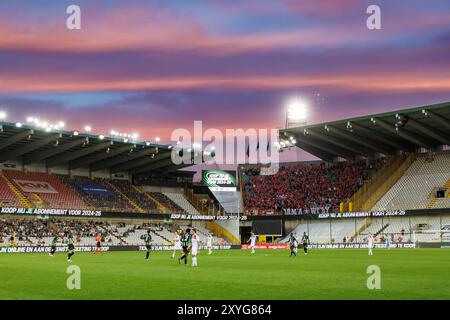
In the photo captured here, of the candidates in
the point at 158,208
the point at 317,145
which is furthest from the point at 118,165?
the point at 317,145

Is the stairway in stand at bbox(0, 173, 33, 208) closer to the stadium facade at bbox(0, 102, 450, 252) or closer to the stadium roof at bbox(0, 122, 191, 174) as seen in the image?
the stadium facade at bbox(0, 102, 450, 252)

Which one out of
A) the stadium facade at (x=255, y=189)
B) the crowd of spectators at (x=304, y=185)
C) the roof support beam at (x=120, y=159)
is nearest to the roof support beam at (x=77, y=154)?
the stadium facade at (x=255, y=189)

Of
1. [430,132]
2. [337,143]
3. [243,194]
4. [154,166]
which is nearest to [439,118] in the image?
[430,132]

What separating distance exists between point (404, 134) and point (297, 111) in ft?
75.8

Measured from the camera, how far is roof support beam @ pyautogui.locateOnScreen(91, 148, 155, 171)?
82500 mm

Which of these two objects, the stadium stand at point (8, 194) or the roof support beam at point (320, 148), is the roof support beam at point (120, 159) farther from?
the roof support beam at point (320, 148)

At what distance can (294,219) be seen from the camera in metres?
86.8

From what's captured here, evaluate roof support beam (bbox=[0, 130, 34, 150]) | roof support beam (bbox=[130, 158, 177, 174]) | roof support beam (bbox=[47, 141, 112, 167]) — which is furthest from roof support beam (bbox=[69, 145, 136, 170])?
roof support beam (bbox=[0, 130, 34, 150])

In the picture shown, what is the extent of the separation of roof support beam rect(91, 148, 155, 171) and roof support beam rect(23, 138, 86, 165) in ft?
28.2

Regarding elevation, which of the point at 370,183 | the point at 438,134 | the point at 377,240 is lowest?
the point at 377,240

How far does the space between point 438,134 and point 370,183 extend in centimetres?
1199
